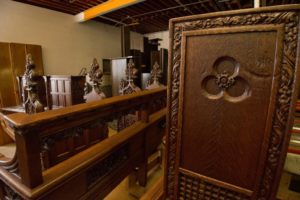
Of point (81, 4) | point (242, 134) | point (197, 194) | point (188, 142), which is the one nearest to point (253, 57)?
point (242, 134)

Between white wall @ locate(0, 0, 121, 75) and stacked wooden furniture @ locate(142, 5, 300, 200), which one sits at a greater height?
white wall @ locate(0, 0, 121, 75)

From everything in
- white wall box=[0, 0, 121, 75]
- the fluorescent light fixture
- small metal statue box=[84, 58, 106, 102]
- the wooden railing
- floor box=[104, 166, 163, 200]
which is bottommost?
floor box=[104, 166, 163, 200]

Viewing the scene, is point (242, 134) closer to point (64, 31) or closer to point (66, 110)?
point (66, 110)

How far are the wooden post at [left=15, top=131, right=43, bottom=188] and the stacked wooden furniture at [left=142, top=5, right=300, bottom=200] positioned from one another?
613mm

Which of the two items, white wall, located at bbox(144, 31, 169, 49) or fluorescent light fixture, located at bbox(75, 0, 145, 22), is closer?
fluorescent light fixture, located at bbox(75, 0, 145, 22)

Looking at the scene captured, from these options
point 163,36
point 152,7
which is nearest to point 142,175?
point 152,7

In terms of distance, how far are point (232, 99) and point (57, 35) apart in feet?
17.8

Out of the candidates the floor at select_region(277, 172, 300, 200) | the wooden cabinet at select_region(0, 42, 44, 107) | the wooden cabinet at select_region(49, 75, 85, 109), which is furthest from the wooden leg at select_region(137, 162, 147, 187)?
the wooden cabinet at select_region(0, 42, 44, 107)

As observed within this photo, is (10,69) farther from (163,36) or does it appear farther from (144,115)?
(163,36)

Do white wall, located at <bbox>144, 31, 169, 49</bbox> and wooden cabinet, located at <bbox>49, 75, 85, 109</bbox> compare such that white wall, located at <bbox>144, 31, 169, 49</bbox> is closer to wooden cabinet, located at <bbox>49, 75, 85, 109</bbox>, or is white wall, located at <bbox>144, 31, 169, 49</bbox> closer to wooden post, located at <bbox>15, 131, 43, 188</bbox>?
wooden cabinet, located at <bbox>49, 75, 85, 109</bbox>

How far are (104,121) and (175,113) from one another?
0.58m

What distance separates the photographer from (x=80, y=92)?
116 inches

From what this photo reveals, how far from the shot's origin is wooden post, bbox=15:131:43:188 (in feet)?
2.41

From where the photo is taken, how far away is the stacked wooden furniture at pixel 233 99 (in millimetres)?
535
